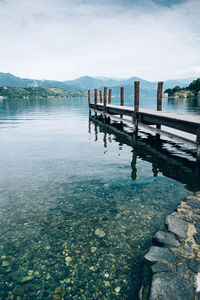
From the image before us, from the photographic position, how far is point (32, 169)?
938 centimetres

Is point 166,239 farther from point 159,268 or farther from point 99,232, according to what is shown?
point 99,232

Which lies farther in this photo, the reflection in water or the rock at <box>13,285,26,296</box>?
the reflection in water

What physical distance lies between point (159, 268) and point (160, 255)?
37cm

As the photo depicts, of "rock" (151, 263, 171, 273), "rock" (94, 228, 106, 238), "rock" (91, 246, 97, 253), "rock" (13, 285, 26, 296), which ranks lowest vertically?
"rock" (13, 285, 26, 296)

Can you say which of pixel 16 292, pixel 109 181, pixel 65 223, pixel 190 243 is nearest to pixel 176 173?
pixel 109 181

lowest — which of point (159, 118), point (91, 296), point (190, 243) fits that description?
point (91, 296)

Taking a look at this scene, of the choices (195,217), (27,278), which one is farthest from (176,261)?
(27,278)

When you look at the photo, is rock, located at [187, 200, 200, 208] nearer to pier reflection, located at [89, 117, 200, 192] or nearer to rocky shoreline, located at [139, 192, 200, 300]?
rocky shoreline, located at [139, 192, 200, 300]

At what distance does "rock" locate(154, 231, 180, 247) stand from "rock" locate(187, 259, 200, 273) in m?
0.49

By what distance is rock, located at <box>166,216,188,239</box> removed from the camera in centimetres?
451

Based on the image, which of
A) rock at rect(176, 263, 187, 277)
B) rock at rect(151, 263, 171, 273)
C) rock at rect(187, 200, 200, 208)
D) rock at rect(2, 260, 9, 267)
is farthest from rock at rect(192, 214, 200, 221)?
rock at rect(2, 260, 9, 267)

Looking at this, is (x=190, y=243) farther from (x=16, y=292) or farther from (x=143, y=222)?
(x=16, y=292)

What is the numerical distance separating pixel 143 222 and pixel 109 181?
2.85m

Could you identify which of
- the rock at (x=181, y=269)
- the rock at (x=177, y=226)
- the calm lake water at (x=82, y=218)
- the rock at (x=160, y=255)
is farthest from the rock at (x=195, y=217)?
the rock at (x=181, y=269)
